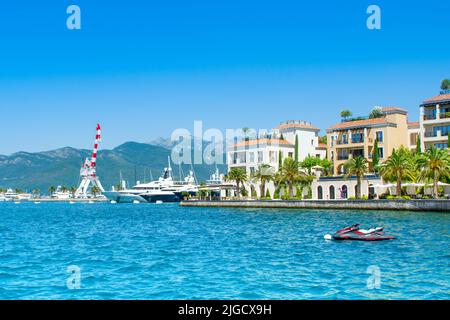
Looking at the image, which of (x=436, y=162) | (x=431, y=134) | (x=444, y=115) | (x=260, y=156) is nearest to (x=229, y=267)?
(x=436, y=162)

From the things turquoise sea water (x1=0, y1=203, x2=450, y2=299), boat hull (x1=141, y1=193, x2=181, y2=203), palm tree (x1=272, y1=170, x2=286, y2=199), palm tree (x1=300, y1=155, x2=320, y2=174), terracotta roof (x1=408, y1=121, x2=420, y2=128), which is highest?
terracotta roof (x1=408, y1=121, x2=420, y2=128)

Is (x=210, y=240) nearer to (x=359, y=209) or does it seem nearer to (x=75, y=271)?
(x=75, y=271)

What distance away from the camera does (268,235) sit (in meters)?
42.4

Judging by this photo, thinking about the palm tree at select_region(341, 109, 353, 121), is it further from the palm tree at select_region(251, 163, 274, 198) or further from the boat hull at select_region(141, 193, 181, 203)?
the boat hull at select_region(141, 193, 181, 203)

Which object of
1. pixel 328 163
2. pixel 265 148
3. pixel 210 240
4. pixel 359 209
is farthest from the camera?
pixel 265 148

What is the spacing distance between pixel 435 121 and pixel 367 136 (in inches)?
478

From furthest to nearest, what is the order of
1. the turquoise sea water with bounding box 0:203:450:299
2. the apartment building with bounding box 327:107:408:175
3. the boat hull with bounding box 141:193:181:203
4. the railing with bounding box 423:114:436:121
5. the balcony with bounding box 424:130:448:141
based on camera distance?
the boat hull with bounding box 141:193:181:203
the apartment building with bounding box 327:107:408:175
the railing with bounding box 423:114:436:121
the balcony with bounding box 424:130:448:141
the turquoise sea water with bounding box 0:203:450:299

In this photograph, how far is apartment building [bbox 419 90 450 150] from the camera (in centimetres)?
8569

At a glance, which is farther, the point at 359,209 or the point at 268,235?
the point at 359,209

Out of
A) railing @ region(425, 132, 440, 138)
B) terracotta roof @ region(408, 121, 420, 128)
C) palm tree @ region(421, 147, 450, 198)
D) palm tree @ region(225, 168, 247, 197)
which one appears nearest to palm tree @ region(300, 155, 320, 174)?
palm tree @ region(225, 168, 247, 197)

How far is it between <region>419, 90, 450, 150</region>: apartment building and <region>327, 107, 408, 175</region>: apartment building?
6.39 m

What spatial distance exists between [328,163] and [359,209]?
26273 millimetres
